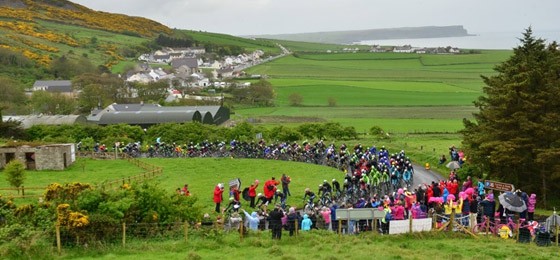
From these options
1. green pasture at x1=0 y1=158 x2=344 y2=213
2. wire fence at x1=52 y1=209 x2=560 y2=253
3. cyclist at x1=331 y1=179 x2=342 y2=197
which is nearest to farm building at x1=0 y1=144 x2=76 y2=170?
green pasture at x1=0 y1=158 x2=344 y2=213

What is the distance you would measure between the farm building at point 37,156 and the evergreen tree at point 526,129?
2781 cm

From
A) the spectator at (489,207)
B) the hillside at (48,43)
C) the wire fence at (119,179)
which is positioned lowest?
the wire fence at (119,179)

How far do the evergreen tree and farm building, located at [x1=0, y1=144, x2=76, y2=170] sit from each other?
27.8 meters

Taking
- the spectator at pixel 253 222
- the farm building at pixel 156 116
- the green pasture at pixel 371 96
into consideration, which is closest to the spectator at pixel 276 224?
the spectator at pixel 253 222

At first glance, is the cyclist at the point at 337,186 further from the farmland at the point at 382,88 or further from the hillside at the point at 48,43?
the hillside at the point at 48,43

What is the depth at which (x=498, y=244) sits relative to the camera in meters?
19.0

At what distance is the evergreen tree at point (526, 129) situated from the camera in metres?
28.3

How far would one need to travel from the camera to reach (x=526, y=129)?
2844 centimetres

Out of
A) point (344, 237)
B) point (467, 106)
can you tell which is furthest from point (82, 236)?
point (467, 106)

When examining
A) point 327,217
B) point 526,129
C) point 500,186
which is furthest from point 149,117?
point 500,186

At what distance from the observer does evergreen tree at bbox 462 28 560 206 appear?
92.8ft

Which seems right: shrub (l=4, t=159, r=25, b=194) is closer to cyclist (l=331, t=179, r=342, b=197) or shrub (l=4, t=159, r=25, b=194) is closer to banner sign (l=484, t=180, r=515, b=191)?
cyclist (l=331, t=179, r=342, b=197)

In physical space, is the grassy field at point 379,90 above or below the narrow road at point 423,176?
above

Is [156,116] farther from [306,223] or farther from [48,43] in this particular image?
[48,43]
